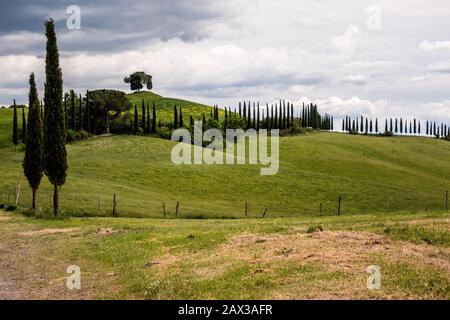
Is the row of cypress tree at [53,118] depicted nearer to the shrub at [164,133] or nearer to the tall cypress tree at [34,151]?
the tall cypress tree at [34,151]

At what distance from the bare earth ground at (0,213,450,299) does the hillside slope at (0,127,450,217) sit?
30.0 m

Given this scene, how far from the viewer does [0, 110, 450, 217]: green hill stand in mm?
66062

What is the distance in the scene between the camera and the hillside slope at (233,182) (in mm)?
66062

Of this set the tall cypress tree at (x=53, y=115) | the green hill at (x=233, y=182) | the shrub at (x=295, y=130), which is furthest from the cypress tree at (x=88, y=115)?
the tall cypress tree at (x=53, y=115)

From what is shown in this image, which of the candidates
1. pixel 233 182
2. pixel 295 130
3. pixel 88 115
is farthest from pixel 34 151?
pixel 295 130

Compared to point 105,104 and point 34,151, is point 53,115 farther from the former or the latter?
point 105,104

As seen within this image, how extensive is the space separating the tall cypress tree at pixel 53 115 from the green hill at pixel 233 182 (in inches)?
210

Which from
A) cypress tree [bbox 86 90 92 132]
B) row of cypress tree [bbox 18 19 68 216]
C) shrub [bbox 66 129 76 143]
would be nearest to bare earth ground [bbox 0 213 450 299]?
row of cypress tree [bbox 18 19 68 216]

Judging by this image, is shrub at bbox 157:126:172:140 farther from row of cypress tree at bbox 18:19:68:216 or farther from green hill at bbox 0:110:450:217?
row of cypress tree at bbox 18:19:68:216

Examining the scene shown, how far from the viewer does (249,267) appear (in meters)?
18.7

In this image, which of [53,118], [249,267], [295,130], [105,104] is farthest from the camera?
[295,130]

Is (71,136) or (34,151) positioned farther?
(71,136)
